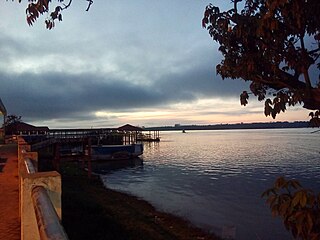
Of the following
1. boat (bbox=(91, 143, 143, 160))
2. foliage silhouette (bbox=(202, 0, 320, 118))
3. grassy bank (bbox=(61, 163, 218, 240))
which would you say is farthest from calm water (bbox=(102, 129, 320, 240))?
foliage silhouette (bbox=(202, 0, 320, 118))

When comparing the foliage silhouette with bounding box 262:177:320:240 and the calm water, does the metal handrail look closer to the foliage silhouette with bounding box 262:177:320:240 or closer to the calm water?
the foliage silhouette with bounding box 262:177:320:240

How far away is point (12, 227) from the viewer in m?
6.20

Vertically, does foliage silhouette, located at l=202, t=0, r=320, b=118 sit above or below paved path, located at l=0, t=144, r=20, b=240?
above

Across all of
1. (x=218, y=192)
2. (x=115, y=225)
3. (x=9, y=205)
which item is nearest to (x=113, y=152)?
(x=218, y=192)

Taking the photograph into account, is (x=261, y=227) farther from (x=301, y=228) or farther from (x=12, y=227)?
(x=301, y=228)

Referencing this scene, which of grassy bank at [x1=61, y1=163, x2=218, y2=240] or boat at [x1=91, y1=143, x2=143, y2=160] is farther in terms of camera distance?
boat at [x1=91, y1=143, x2=143, y2=160]

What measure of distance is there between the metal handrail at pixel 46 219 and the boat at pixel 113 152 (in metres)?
44.1

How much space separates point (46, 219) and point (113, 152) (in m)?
45.7

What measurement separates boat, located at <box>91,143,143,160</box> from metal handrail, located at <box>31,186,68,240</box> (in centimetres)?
4411

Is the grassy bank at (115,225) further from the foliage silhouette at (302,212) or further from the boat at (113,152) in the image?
the boat at (113,152)

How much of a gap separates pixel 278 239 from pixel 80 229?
8860 millimetres

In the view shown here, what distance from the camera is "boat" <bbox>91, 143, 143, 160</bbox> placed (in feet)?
152

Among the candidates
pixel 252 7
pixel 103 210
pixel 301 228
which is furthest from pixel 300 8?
pixel 103 210

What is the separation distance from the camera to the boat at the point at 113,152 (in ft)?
152
